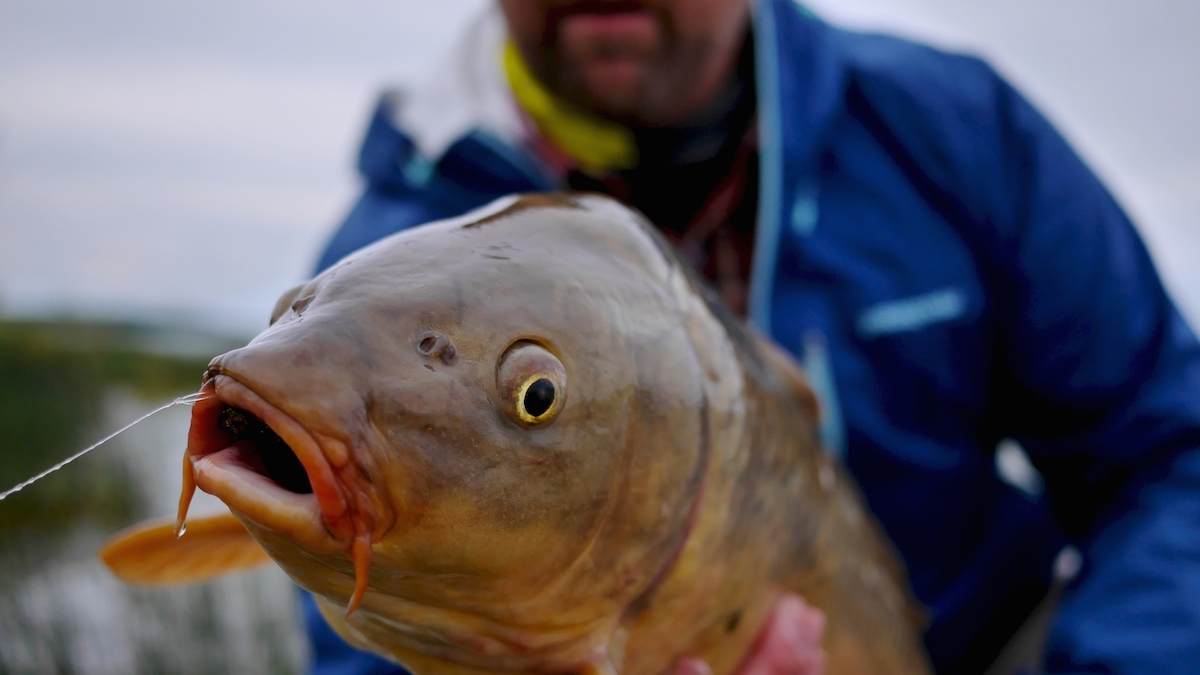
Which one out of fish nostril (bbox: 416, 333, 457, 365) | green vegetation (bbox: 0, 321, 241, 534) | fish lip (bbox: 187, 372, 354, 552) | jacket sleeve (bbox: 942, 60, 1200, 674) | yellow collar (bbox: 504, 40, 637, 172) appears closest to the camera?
fish lip (bbox: 187, 372, 354, 552)

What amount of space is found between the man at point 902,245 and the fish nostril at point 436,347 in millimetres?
1187

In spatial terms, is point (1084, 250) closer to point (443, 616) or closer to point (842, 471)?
point (842, 471)

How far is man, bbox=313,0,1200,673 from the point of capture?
1.95 metres

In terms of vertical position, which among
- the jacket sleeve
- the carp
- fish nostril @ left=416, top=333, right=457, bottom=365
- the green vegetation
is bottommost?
the green vegetation

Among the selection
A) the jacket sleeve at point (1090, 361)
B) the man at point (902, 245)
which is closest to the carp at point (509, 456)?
the man at point (902, 245)

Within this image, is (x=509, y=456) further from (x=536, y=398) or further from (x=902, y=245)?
(x=902, y=245)

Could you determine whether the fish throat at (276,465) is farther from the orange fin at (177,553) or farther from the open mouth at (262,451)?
the orange fin at (177,553)

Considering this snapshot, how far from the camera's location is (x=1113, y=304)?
1.99 meters

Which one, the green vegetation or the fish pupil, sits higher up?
the fish pupil

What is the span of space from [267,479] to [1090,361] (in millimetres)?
1782

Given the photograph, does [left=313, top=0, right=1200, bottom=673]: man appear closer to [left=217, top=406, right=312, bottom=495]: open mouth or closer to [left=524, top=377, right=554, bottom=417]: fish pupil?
[left=524, top=377, right=554, bottom=417]: fish pupil

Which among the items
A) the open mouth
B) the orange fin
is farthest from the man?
the open mouth

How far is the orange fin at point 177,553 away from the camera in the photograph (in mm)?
1103

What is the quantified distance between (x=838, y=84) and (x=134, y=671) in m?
2.82
